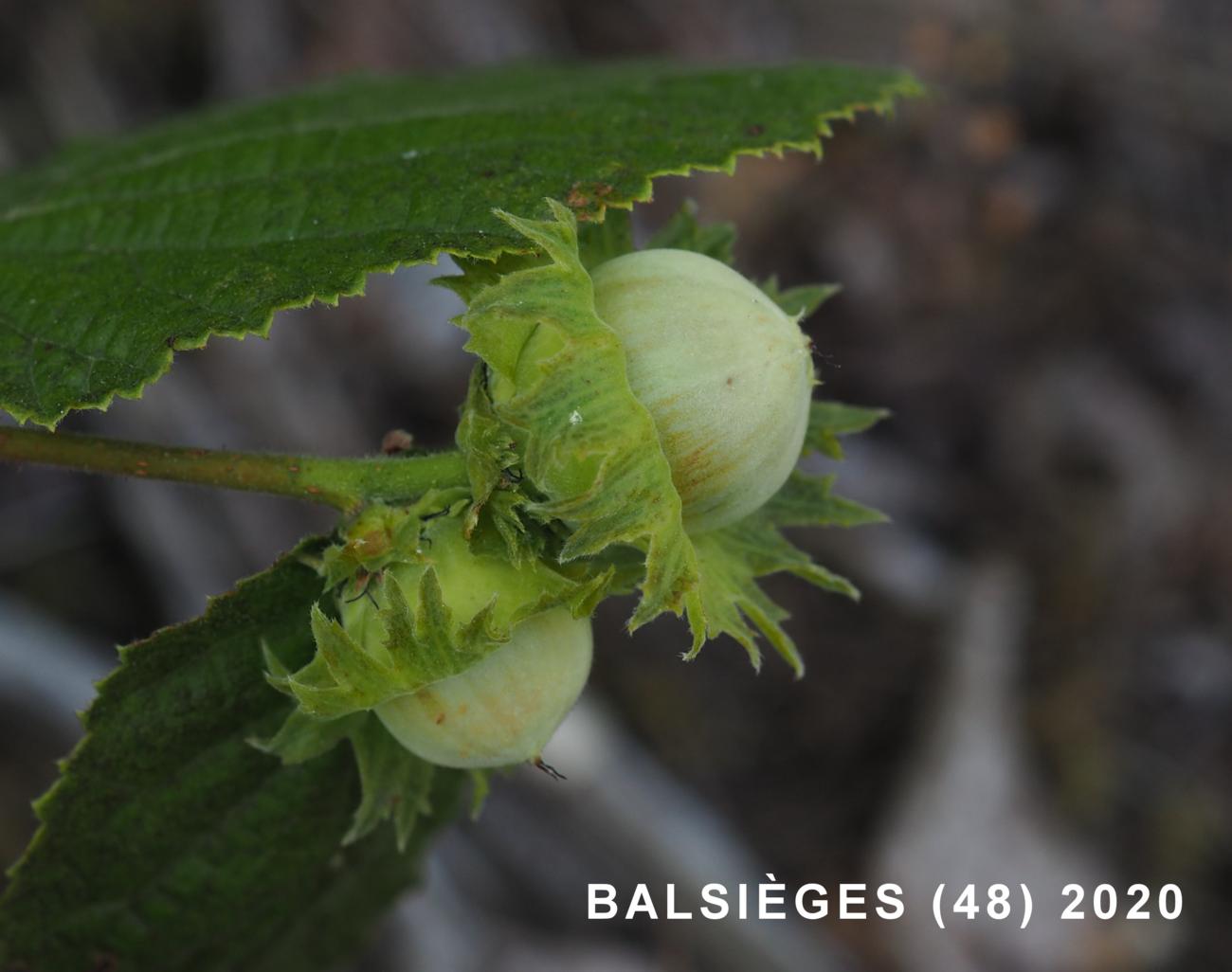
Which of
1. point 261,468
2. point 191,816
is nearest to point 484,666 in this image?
point 261,468

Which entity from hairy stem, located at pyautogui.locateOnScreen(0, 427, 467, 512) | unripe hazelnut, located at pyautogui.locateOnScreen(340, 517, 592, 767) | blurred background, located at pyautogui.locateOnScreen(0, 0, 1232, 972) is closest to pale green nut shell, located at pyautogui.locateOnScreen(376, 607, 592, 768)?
unripe hazelnut, located at pyautogui.locateOnScreen(340, 517, 592, 767)

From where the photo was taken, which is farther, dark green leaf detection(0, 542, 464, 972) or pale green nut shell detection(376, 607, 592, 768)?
dark green leaf detection(0, 542, 464, 972)

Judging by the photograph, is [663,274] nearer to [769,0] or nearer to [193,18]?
[193,18]

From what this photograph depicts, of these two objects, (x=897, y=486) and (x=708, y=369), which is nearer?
(x=708, y=369)

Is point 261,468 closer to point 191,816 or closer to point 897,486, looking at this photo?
point 191,816

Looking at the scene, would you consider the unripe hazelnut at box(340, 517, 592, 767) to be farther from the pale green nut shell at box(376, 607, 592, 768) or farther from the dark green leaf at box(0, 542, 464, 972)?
the dark green leaf at box(0, 542, 464, 972)

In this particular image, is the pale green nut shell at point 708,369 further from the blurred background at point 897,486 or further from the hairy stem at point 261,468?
the blurred background at point 897,486

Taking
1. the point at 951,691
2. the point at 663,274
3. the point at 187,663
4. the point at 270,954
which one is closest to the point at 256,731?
the point at 187,663
